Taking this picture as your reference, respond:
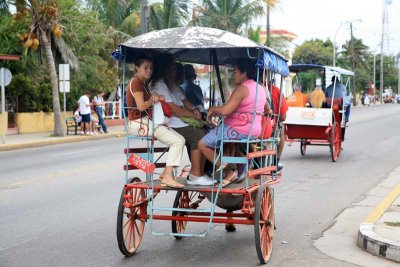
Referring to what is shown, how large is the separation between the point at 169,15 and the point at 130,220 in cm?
3048

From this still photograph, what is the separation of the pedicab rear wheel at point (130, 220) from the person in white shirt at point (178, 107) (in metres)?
0.59

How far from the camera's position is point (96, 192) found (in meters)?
11.8

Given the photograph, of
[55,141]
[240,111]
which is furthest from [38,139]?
[240,111]

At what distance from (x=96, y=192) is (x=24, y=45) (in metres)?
16.5

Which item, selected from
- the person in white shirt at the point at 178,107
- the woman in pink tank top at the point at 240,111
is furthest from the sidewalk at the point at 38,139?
the woman in pink tank top at the point at 240,111

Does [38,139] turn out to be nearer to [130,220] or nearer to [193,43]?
[130,220]

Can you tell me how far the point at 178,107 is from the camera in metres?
7.48

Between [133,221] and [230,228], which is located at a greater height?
[133,221]

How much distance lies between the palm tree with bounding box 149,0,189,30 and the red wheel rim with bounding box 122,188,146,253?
98.3 feet

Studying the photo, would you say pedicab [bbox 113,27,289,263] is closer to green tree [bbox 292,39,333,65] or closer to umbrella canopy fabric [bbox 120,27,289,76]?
umbrella canopy fabric [bbox 120,27,289,76]

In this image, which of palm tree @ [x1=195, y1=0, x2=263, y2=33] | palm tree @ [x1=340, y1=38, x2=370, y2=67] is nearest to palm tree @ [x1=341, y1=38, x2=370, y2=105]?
palm tree @ [x1=340, y1=38, x2=370, y2=67]

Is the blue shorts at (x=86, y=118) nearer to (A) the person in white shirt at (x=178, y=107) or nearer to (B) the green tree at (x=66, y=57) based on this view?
(B) the green tree at (x=66, y=57)

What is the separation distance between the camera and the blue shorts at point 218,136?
7.10 m

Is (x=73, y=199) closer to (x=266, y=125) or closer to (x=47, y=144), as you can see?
(x=266, y=125)
